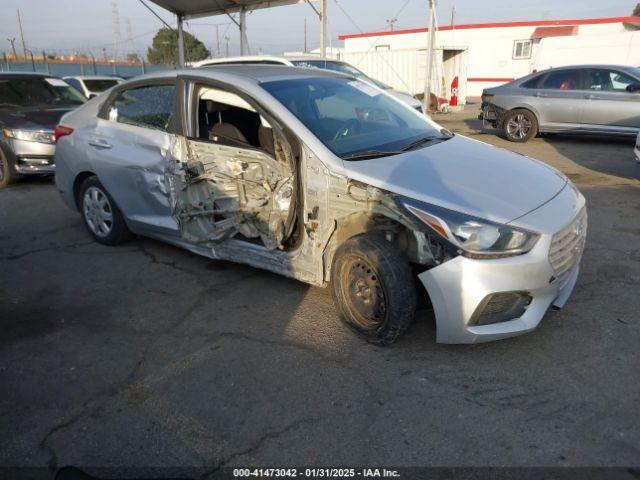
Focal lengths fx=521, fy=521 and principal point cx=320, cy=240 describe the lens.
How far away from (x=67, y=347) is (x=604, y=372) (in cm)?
335

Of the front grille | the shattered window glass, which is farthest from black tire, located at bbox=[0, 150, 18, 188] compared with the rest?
the front grille

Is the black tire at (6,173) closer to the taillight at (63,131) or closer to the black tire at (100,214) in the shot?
the taillight at (63,131)

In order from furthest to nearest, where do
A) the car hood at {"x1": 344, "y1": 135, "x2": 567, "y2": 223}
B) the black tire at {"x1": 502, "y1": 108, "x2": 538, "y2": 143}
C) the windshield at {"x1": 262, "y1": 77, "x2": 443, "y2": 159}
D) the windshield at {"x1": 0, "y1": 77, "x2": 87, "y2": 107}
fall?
the black tire at {"x1": 502, "y1": 108, "x2": 538, "y2": 143}, the windshield at {"x1": 0, "y1": 77, "x2": 87, "y2": 107}, the windshield at {"x1": 262, "y1": 77, "x2": 443, "y2": 159}, the car hood at {"x1": 344, "y1": 135, "x2": 567, "y2": 223}

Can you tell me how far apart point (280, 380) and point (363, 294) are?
2.44ft

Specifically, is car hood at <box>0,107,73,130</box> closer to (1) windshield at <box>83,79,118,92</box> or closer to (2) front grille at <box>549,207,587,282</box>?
(1) windshield at <box>83,79,118,92</box>

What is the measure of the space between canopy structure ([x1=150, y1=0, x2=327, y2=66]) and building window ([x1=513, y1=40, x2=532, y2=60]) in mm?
17952

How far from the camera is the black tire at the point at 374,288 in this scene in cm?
309

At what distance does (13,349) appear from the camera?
137 inches

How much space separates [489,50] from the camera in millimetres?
29906

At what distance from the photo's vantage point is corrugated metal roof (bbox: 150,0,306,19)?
13.7m

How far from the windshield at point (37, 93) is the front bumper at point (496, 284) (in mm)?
8477

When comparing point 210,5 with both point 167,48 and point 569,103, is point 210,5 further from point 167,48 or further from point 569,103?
point 167,48

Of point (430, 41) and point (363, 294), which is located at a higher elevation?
point (430, 41)

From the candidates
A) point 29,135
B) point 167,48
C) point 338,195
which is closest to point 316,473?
point 338,195
